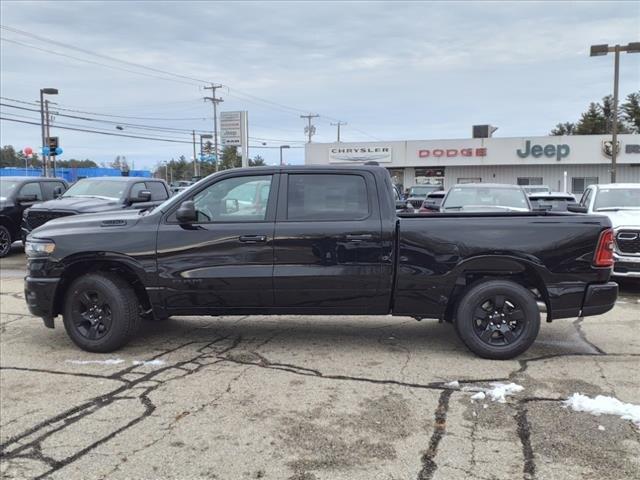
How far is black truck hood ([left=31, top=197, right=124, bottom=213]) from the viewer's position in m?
11.8

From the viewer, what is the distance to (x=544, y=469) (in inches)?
132

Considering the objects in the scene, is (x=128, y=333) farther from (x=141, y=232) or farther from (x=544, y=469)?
(x=544, y=469)

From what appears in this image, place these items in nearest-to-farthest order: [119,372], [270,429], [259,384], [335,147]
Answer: [270,429], [259,384], [119,372], [335,147]

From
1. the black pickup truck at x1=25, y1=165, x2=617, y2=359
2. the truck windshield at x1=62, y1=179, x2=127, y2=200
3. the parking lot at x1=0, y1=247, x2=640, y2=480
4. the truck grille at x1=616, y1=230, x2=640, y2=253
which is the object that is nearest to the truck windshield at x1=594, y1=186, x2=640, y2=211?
the truck grille at x1=616, y1=230, x2=640, y2=253

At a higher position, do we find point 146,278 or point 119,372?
point 146,278

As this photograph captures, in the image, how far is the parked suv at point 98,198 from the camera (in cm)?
1186

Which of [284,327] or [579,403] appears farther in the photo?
[284,327]

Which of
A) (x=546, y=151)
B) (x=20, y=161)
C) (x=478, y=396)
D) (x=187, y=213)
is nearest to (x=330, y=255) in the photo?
(x=187, y=213)

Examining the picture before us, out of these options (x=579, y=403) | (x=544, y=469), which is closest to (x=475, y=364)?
(x=579, y=403)

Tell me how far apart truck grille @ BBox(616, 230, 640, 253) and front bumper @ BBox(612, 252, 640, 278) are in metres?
0.11

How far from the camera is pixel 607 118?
215ft

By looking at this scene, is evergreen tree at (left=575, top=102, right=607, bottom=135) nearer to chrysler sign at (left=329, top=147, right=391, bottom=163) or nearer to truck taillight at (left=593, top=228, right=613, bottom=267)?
chrysler sign at (left=329, top=147, right=391, bottom=163)

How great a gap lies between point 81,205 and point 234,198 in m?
7.62

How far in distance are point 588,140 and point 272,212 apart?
3685cm
